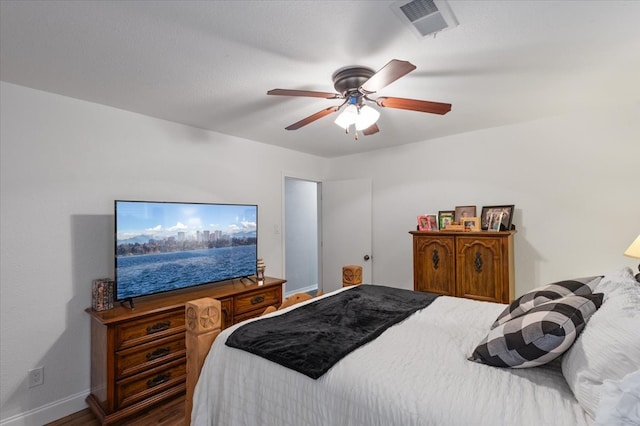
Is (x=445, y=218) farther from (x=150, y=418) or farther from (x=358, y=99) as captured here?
(x=150, y=418)

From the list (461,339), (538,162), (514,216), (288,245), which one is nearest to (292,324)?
(461,339)

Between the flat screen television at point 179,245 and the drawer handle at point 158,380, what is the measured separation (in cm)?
63

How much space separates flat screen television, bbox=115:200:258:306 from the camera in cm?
238

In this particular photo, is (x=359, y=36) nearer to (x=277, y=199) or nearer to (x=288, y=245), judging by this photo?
(x=277, y=199)

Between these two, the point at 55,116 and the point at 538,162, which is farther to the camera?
the point at 538,162

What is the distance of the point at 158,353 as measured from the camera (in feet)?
7.64

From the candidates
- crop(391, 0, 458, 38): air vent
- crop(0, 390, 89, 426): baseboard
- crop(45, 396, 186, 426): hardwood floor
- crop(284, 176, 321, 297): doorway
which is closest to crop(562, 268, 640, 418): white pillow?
crop(391, 0, 458, 38): air vent

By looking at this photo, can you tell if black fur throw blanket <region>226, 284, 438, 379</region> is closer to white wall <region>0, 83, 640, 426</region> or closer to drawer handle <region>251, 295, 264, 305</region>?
drawer handle <region>251, 295, 264, 305</region>

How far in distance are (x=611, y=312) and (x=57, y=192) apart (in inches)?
131

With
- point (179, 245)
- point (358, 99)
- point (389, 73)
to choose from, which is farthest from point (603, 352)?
point (179, 245)

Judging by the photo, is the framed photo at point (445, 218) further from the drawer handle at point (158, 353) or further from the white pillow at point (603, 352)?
the drawer handle at point (158, 353)

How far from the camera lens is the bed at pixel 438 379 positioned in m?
0.93

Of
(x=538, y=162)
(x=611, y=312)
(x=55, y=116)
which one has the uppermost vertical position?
(x=55, y=116)

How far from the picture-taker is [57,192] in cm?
227
